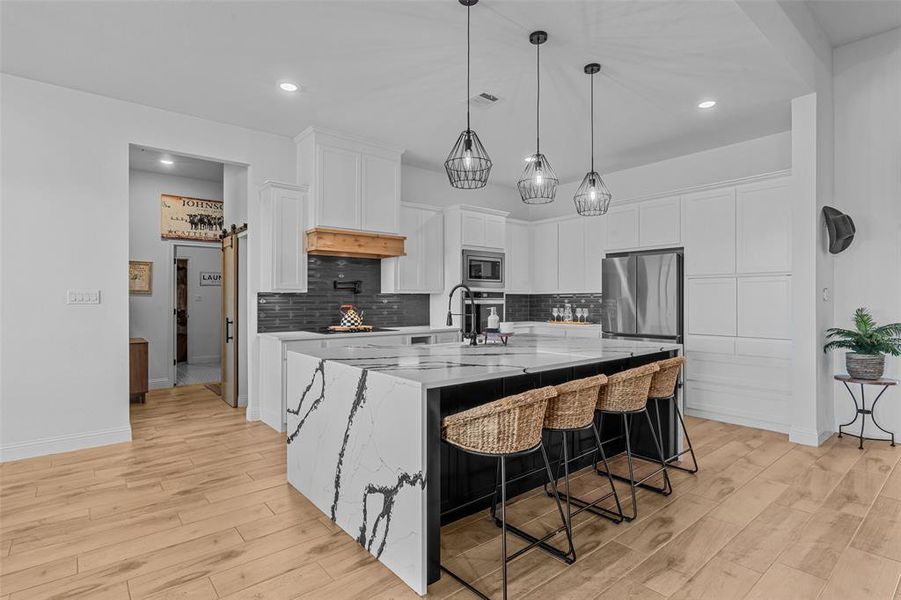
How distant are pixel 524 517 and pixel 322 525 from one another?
3.61 ft

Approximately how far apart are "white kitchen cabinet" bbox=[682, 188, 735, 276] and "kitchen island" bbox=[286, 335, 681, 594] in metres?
2.04

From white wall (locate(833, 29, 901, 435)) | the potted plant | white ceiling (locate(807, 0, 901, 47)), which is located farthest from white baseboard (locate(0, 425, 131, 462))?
white ceiling (locate(807, 0, 901, 47))

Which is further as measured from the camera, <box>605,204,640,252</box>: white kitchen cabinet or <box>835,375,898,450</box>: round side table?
<box>605,204,640,252</box>: white kitchen cabinet

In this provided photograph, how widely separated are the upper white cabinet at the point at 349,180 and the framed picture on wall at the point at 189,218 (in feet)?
9.47

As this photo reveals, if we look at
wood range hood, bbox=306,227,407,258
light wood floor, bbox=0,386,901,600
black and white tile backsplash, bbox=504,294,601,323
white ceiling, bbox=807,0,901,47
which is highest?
white ceiling, bbox=807,0,901,47

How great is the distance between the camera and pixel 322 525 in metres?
2.54

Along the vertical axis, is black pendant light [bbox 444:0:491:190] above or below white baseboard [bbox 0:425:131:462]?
above

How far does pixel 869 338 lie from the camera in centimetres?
380

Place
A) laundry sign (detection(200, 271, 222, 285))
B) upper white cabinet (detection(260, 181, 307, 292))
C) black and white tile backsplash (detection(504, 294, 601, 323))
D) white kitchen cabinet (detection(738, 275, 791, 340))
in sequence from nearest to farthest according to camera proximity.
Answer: white kitchen cabinet (detection(738, 275, 791, 340)), upper white cabinet (detection(260, 181, 307, 292)), black and white tile backsplash (detection(504, 294, 601, 323)), laundry sign (detection(200, 271, 222, 285))

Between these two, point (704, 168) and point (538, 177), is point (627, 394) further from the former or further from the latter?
point (704, 168)

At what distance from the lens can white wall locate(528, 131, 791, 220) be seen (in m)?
4.93

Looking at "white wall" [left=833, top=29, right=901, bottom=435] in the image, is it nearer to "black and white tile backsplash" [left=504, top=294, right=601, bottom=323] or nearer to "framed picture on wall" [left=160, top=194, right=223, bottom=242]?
"black and white tile backsplash" [left=504, top=294, right=601, bottom=323]

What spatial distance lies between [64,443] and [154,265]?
3414 mm

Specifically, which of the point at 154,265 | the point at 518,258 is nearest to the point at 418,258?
the point at 518,258
